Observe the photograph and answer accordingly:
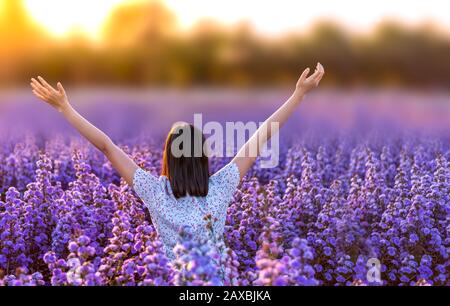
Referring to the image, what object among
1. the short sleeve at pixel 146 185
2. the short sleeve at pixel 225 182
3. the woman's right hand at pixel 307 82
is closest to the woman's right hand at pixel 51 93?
the short sleeve at pixel 146 185

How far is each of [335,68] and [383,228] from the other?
2.69 metres

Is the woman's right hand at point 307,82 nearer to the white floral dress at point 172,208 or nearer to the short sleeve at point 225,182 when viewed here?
the short sleeve at point 225,182

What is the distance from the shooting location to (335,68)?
24.4 ft

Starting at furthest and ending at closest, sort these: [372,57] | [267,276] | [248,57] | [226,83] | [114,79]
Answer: [372,57] < [248,57] < [226,83] < [114,79] < [267,276]

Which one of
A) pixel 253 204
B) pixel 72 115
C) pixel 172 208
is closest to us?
pixel 72 115

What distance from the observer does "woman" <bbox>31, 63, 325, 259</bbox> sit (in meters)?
3.87

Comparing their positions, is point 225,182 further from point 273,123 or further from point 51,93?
point 51,93

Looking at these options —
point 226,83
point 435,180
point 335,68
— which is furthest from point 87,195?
point 335,68

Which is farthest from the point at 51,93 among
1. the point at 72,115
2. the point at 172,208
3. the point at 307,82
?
the point at 307,82

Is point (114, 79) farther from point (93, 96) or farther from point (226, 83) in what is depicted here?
point (93, 96)

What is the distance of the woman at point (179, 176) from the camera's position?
12.7 feet

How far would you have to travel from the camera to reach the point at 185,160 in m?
3.89

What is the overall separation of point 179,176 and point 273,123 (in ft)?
1.86
